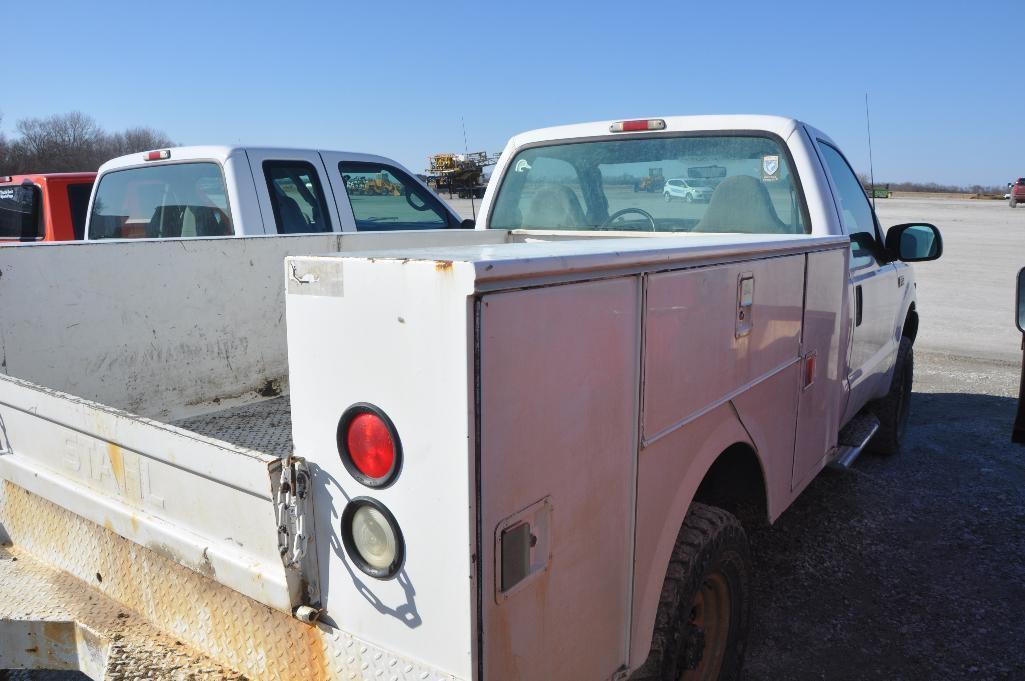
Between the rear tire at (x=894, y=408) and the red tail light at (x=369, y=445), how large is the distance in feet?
14.4

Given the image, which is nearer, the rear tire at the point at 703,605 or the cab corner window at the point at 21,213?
the rear tire at the point at 703,605

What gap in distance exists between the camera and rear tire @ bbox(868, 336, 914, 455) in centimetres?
517

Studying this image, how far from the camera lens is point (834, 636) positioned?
10.6ft

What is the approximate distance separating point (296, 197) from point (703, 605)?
4.52 metres

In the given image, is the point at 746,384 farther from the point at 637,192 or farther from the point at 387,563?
the point at 637,192

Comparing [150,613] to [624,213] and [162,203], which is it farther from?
[162,203]

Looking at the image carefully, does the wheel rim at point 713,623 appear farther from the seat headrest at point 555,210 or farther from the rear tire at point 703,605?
the seat headrest at point 555,210

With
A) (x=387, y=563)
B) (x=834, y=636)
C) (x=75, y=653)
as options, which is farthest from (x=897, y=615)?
(x=75, y=653)

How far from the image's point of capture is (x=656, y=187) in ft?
13.0

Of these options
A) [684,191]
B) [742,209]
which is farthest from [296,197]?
[742,209]

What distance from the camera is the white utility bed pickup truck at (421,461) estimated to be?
1.45 m

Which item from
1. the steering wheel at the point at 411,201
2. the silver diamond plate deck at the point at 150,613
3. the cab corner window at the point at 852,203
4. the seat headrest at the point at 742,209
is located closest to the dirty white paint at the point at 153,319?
the silver diamond plate deck at the point at 150,613

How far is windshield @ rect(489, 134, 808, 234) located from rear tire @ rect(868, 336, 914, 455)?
6.95 ft

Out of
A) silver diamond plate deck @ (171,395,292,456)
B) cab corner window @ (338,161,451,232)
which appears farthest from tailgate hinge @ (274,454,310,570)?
cab corner window @ (338,161,451,232)
